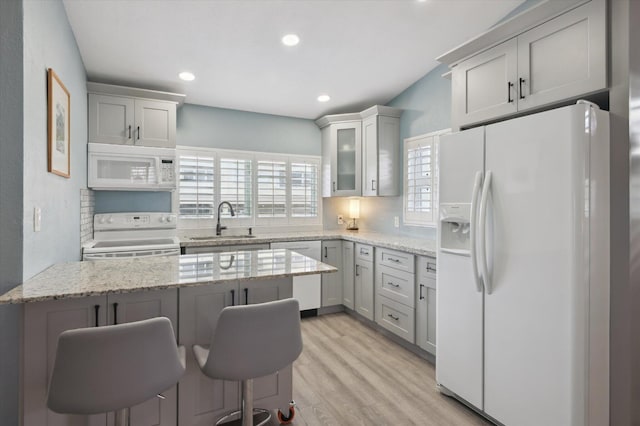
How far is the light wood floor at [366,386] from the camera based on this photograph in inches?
80.4

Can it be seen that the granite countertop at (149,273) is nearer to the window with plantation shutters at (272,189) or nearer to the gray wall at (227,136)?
the gray wall at (227,136)

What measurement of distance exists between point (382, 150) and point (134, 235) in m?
2.79

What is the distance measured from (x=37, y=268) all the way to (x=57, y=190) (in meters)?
0.59

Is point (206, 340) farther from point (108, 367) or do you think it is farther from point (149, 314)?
point (108, 367)

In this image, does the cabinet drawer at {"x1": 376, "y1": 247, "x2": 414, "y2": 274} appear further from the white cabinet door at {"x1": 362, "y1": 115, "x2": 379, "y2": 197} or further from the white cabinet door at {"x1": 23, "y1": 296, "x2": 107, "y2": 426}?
the white cabinet door at {"x1": 23, "y1": 296, "x2": 107, "y2": 426}

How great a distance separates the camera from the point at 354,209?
469 cm

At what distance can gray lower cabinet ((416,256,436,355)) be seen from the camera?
2.71 meters

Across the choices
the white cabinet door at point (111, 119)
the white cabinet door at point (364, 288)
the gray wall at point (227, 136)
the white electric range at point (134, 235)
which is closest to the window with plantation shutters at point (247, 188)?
the gray wall at point (227, 136)

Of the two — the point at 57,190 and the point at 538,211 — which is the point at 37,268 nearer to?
the point at 57,190

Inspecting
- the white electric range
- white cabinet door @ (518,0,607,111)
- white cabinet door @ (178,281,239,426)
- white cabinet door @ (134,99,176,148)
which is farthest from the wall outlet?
white cabinet door @ (518,0,607,111)

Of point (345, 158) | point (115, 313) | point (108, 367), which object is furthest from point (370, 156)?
point (108, 367)

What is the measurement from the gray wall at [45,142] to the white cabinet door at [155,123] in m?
0.63

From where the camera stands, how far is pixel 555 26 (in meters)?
1.81

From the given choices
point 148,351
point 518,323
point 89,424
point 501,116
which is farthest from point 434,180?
point 89,424
